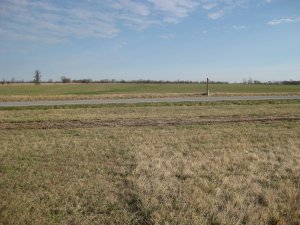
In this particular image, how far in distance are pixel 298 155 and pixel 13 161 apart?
20.4 feet

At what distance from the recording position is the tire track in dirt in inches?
573

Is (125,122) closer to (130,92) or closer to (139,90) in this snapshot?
(130,92)

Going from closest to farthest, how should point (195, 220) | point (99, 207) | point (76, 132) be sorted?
point (195, 220) < point (99, 207) < point (76, 132)

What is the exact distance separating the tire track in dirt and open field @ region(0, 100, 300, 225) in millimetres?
1407

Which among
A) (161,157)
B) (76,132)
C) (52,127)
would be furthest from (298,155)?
(52,127)

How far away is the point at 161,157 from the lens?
333 inches

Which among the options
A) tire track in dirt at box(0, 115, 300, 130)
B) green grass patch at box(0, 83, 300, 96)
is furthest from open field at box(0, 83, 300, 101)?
tire track in dirt at box(0, 115, 300, 130)

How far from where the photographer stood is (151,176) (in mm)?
6793

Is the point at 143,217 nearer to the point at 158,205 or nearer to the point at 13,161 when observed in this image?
the point at 158,205

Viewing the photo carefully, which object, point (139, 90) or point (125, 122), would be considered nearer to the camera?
point (125, 122)

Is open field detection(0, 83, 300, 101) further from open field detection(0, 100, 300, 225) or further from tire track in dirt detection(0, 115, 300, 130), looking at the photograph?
open field detection(0, 100, 300, 225)

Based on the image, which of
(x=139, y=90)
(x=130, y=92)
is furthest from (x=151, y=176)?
(x=139, y=90)

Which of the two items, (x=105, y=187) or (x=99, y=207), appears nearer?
(x=99, y=207)

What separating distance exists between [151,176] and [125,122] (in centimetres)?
875
